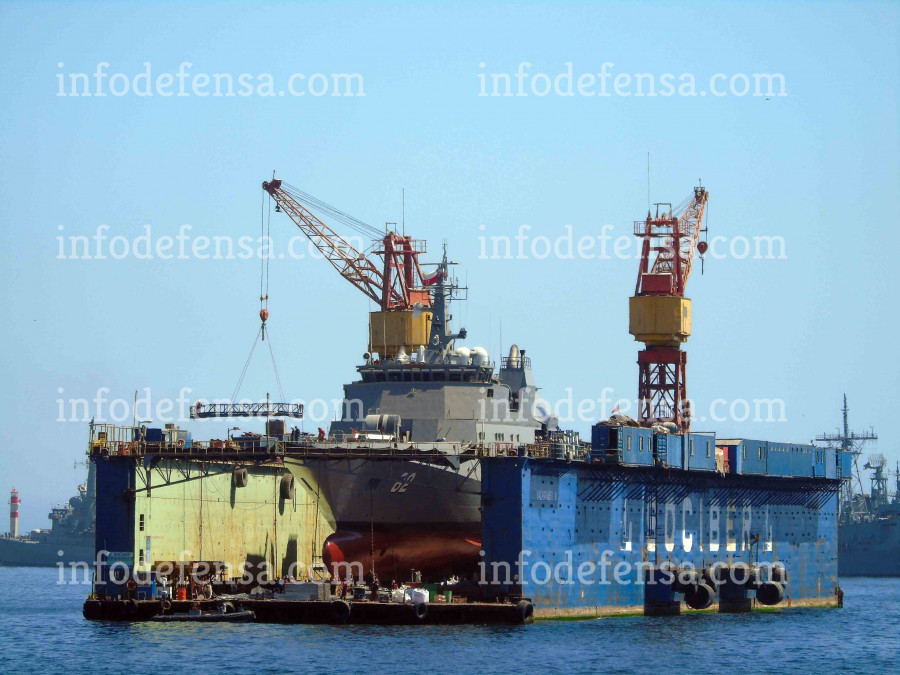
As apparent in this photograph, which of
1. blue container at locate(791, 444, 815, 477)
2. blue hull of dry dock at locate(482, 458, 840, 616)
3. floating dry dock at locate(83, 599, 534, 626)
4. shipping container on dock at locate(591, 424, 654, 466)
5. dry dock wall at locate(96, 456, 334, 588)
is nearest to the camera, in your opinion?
floating dry dock at locate(83, 599, 534, 626)

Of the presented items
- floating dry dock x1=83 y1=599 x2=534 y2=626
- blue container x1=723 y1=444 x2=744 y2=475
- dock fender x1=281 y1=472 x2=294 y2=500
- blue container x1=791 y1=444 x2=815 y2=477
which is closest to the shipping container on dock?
blue container x1=723 y1=444 x2=744 y2=475

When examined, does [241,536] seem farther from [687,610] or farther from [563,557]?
[687,610]

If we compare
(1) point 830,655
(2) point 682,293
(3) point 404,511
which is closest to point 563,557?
(3) point 404,511

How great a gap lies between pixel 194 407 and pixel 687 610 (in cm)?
3195

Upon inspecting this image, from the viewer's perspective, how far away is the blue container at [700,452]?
3295 inches

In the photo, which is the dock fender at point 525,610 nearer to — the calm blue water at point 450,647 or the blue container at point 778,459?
the calm blue water at point 450,647

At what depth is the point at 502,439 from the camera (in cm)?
8175

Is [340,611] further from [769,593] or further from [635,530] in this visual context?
[769,593]

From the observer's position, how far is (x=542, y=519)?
7094cm

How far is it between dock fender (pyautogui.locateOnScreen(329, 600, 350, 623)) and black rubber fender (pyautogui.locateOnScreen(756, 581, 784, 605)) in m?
28.6

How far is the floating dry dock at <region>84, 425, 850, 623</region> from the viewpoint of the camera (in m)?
69.0

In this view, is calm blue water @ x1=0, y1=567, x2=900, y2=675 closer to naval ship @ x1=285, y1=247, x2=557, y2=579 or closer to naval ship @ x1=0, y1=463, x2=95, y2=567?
naval ship @ x1=285, y1=247, x2=557, y2=579

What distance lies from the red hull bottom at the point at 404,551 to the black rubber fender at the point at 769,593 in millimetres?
18748

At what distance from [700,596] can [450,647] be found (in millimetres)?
22469
